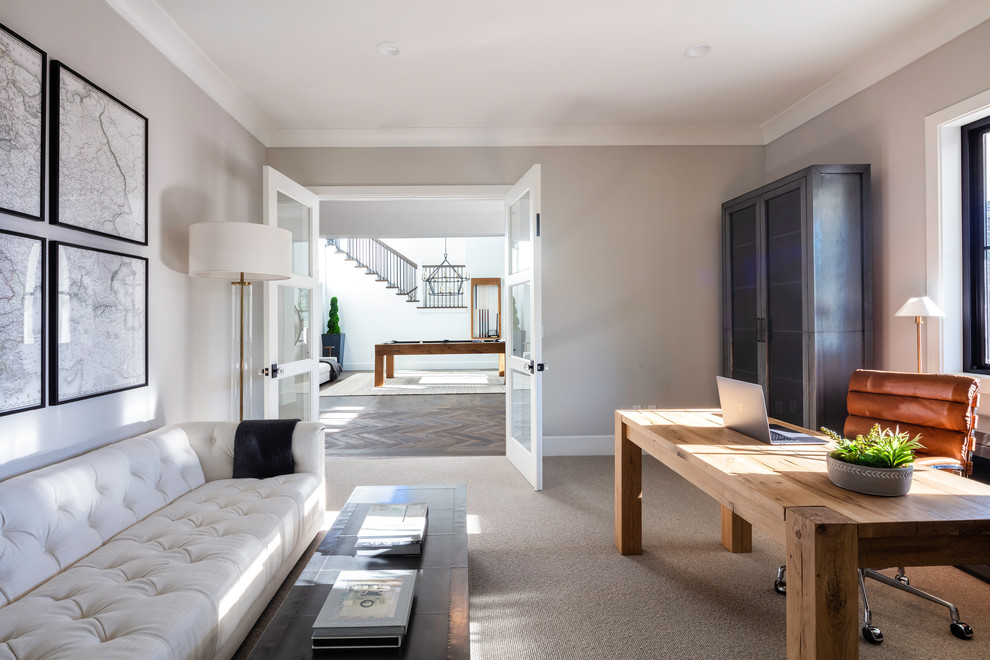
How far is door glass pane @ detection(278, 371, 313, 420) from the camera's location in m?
3.66

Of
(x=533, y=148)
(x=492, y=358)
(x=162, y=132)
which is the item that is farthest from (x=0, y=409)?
(x=492, y=358)

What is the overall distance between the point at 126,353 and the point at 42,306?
0.51m

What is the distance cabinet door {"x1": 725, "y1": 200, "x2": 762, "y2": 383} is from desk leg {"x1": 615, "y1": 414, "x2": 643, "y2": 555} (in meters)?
1.91

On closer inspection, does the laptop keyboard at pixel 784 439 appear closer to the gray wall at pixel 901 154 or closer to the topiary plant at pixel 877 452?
the topiary plant at pixel 877 452

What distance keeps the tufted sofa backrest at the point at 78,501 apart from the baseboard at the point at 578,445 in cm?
280

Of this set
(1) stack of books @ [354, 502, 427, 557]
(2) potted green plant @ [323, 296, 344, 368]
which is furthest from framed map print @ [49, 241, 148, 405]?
(2) potted green plant @ [323, 296, 344, 368]

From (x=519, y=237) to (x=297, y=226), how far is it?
1.71m

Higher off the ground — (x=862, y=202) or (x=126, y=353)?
(x=862, y=202)

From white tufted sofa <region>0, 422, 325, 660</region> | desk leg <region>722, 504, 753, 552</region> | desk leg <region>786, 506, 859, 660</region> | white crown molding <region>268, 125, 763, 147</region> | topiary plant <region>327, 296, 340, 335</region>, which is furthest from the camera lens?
topiary plant <region>327, 296, 340, 335</region>

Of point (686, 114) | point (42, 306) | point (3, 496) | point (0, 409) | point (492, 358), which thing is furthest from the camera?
point (492, 358)

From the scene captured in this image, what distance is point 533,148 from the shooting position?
448 centimetres

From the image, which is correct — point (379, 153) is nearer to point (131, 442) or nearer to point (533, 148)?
point (533, 148)

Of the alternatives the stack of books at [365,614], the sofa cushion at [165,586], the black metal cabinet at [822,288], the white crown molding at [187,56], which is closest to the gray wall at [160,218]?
the white crown molding at [187,56]

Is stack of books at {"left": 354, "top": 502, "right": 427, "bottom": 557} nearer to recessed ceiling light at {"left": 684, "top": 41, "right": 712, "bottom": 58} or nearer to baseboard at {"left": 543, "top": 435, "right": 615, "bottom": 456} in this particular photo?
baseboard at {"left": 543, "top": 435, "right": 615, "bottom": 456}
